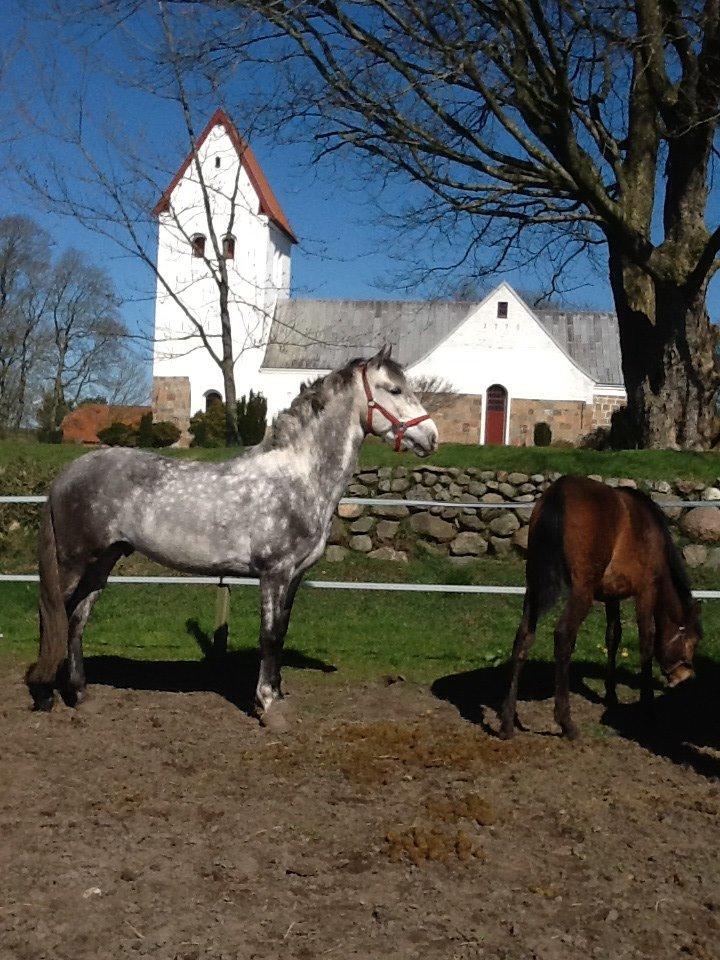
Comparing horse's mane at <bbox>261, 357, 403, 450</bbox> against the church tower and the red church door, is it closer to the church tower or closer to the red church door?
the red church door

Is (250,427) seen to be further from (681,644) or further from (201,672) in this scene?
(681,644)

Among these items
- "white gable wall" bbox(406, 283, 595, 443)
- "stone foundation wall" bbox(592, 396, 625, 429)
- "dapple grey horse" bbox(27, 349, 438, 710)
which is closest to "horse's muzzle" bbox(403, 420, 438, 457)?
"dapple grey horse" bbox(27, 349, 438, 710)

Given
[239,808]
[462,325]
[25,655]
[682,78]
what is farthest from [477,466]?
[462,325]

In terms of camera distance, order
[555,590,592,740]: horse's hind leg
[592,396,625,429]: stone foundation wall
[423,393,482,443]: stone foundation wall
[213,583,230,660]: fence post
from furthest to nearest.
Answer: [423,393,482,443]: stone foundation wall
[592,396,625,429]: stone foundation wall
[213,583,230,660]: fence post
[555,590,592,740]: horse's hind leg

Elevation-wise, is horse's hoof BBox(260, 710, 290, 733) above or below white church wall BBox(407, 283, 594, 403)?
below

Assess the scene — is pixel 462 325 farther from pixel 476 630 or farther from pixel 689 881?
pixel 689 881

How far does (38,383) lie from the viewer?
45656mm

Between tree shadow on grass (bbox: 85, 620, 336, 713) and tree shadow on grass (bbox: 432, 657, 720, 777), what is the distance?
119cm

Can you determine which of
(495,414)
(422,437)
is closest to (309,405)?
(422,437)

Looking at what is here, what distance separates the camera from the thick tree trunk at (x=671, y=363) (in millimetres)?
13148

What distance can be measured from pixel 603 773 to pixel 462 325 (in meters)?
34.8

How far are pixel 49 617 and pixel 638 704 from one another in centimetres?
375

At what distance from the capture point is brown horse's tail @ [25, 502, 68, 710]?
16.3ft

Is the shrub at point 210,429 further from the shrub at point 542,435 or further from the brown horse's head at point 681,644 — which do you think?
the brown horse's head at point 681,644
